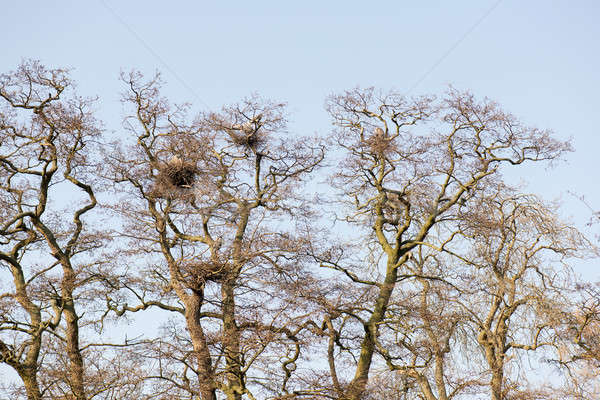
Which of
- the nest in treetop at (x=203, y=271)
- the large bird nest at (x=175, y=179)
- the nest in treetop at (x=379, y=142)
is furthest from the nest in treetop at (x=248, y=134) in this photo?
the nest in treetop at (x=203, y=271)

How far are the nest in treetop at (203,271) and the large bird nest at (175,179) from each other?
200 cm

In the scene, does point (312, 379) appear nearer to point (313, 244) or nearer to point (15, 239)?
point (313, 244)

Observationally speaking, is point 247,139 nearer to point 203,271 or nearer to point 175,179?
point 175,179

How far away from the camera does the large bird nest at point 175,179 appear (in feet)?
47.9

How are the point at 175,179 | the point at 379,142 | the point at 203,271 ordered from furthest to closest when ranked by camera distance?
the point at 379,142 < the point at 175,179 < the point at 203,271

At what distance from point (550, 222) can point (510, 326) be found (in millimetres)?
2189

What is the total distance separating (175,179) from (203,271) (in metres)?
2.31

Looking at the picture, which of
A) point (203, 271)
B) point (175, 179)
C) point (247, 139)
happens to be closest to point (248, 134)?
point (247, 139)

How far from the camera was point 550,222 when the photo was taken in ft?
52.4

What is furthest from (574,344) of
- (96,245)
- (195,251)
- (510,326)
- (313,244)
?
(96,245)

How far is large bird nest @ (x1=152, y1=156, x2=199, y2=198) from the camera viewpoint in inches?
574

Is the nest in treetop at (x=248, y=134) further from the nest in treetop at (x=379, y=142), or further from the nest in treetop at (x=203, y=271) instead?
the nest in treetop at (x=203, y=271)

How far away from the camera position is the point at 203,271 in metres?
13.3

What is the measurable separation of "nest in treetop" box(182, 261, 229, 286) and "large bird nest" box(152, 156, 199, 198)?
6.57 ft
